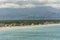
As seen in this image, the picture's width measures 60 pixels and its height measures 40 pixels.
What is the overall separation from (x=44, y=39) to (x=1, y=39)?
4.87 m

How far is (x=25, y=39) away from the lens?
918 inches

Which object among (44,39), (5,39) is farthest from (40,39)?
(5,39)

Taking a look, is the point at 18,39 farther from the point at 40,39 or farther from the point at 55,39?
the point at 55,39

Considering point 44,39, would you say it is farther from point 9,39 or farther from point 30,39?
point 9,39

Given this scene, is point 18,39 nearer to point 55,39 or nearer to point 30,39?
point 30,39

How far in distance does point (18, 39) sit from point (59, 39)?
4.69m

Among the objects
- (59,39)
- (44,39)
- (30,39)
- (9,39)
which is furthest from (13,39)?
(59,39)

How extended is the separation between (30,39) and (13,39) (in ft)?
6.36

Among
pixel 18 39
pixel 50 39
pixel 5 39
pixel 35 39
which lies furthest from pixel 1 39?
pixel 50 39

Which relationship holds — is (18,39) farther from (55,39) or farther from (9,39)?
(55,39)

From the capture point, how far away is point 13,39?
23.4 metres

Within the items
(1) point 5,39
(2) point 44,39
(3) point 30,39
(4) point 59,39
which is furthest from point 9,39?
(4) point 59,39

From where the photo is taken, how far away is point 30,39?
23281mm

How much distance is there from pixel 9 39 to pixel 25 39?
5.92 feet
